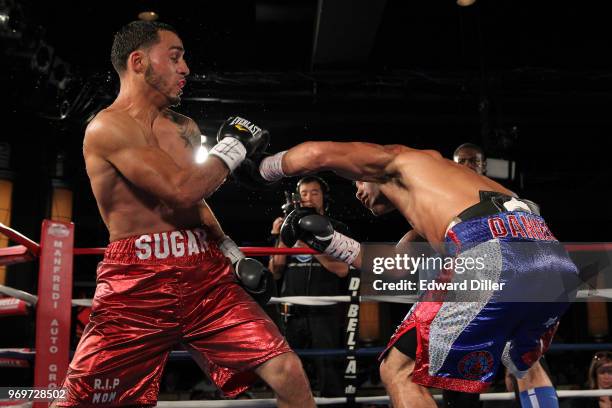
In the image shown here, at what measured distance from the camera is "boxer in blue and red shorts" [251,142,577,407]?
163 cm

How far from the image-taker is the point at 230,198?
360 inches

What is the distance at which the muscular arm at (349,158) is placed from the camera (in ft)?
6.14

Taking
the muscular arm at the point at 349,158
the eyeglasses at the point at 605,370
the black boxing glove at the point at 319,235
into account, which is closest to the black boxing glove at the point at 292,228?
the black boxing glove at the point at 319,235

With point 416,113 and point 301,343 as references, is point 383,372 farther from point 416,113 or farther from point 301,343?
point 416,113

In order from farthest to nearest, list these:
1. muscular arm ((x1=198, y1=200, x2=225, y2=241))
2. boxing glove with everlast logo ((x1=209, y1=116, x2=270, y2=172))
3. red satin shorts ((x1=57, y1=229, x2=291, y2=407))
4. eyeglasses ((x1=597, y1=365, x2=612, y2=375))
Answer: eyeglasses ((x1=597, y1=365, x2=612, y2=375)) < muscular arm ((x1=198, y1=200, x2=225, y2=241)) < boxing glove with everlast logo ((x1=209, y1=116, x2=270, y2=172)) < red satin shorts ((x1=57, y1=229, x2=291, y2=407))

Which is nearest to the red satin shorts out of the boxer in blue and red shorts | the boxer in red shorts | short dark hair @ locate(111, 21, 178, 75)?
the boxer in red shorts

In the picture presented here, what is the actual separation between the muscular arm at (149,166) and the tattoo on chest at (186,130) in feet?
0.69

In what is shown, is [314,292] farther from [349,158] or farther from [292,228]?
[349,158]

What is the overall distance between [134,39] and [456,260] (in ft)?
3.71

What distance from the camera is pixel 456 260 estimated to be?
67.8 inches

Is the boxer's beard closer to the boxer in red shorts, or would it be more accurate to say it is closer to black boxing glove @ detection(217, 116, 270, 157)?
the boxer in red shorts

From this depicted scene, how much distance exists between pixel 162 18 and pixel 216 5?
1.94 feet

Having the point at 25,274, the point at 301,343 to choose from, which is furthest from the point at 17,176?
the point at 301,343

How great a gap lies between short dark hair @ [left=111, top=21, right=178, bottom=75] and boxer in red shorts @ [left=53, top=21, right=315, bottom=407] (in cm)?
20
